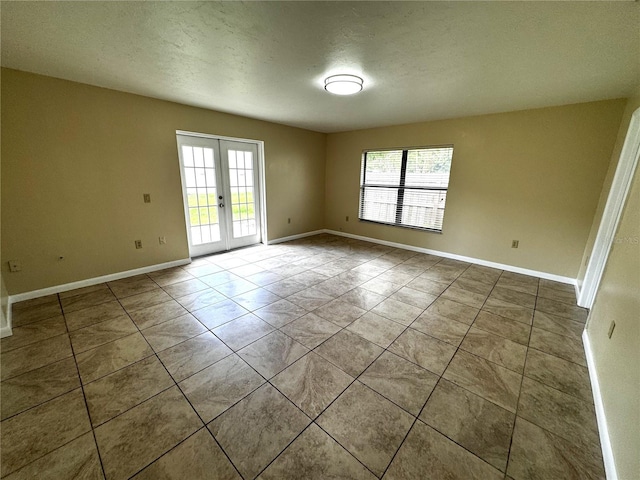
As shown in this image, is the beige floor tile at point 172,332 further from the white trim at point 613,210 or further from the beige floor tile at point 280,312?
the white trim at point 613,210

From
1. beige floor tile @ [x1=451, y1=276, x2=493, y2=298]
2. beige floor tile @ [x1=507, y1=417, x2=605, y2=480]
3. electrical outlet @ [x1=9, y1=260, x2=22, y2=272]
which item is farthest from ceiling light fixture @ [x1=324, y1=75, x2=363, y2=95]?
electrical outlet @ [x1=9, y1=260, x2=22, y2=272]

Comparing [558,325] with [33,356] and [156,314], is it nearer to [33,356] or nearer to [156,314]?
[156,314]

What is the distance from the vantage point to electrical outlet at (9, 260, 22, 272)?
2.71m

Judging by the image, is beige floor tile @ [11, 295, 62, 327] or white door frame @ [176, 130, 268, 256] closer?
beige floor tile @ [11, 295, 62, 327]

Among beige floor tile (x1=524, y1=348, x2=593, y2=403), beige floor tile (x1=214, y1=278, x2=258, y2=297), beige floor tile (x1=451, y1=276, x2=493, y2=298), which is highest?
beige floor tile (x1=451, y1=276, x2=493, y2=298)

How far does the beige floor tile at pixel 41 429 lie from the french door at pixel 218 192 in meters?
2.94

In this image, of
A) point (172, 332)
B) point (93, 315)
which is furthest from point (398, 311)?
point (93, 315)

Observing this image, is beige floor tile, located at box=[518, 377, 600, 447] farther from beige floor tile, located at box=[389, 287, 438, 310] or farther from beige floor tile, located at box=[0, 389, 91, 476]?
beige floor tile, located at box=[0, 389, 91, 476]

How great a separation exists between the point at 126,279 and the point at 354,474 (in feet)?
12.0

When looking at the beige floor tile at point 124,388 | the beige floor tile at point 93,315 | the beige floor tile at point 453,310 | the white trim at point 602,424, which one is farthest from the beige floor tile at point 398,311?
the beige floor tile at point 93,315

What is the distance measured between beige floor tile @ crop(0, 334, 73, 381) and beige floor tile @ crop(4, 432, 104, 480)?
95cm

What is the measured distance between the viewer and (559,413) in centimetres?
158

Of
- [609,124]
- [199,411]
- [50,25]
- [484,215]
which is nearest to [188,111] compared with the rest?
[50,25]

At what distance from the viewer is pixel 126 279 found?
11.3 ft
